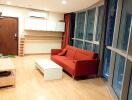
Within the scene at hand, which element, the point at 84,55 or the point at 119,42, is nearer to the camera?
the point at 119,42

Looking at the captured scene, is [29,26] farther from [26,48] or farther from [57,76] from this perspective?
[57,76]

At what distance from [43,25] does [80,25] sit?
187 cm

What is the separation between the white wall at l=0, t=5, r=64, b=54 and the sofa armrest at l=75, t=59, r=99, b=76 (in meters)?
4.05

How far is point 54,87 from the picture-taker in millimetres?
3432

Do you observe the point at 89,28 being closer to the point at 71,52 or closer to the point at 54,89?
→ the point at 71,52

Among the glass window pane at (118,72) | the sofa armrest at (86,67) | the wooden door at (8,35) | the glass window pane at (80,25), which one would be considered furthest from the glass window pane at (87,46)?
the wooden door at (8,35)

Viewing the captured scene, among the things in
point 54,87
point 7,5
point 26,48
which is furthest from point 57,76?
point 7,5

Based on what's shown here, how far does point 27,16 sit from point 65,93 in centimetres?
488

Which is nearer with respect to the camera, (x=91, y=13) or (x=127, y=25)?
(x=127, y=25)

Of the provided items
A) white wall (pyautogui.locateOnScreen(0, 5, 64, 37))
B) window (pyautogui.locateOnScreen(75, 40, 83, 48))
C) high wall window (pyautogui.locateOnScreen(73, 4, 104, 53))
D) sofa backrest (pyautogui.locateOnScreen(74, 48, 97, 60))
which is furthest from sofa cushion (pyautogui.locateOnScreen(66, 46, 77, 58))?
white wall (pyautogui.locateOnScreen(0, 5, 64, 37))

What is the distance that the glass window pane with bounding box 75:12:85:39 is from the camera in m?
6.50

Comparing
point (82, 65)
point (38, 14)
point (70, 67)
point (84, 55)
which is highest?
point (38, 14)

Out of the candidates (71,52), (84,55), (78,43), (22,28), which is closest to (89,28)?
(78,43)

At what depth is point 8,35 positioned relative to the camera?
258 inches
